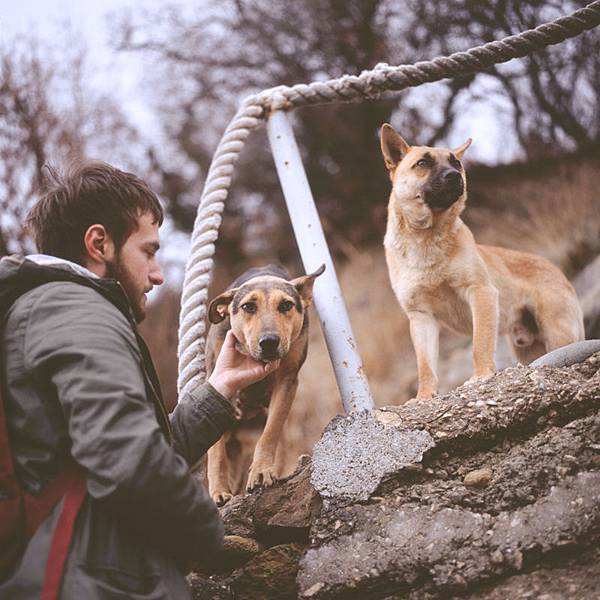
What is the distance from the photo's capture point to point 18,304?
2.00m

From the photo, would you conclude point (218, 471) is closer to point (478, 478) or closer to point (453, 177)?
point (478, 478)

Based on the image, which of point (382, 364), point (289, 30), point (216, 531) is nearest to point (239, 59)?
point (289, 30)

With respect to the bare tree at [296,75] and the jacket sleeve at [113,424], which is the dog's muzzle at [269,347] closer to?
the jacket sleeve at [113,424]

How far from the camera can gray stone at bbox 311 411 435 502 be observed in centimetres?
270

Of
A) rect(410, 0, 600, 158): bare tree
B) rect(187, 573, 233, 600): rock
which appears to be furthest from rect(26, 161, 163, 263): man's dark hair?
rect(410, 0, 600, 158): bare tree

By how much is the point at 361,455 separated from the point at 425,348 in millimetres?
1555

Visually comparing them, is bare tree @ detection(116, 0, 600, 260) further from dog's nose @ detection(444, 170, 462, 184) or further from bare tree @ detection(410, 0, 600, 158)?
dog's nose @ detection(444, 170, 462, 184)

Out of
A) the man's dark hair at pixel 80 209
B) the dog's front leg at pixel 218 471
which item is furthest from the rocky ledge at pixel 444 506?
the man's dark hair at pixel 80 209

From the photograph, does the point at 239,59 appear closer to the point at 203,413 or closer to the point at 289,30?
the point at 289,30

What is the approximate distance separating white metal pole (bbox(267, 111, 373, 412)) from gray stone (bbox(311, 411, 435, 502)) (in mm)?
356

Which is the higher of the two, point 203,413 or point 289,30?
point 289,30

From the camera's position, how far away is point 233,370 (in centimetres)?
301

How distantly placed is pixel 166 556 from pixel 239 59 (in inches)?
360

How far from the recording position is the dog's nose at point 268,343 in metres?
3.40
